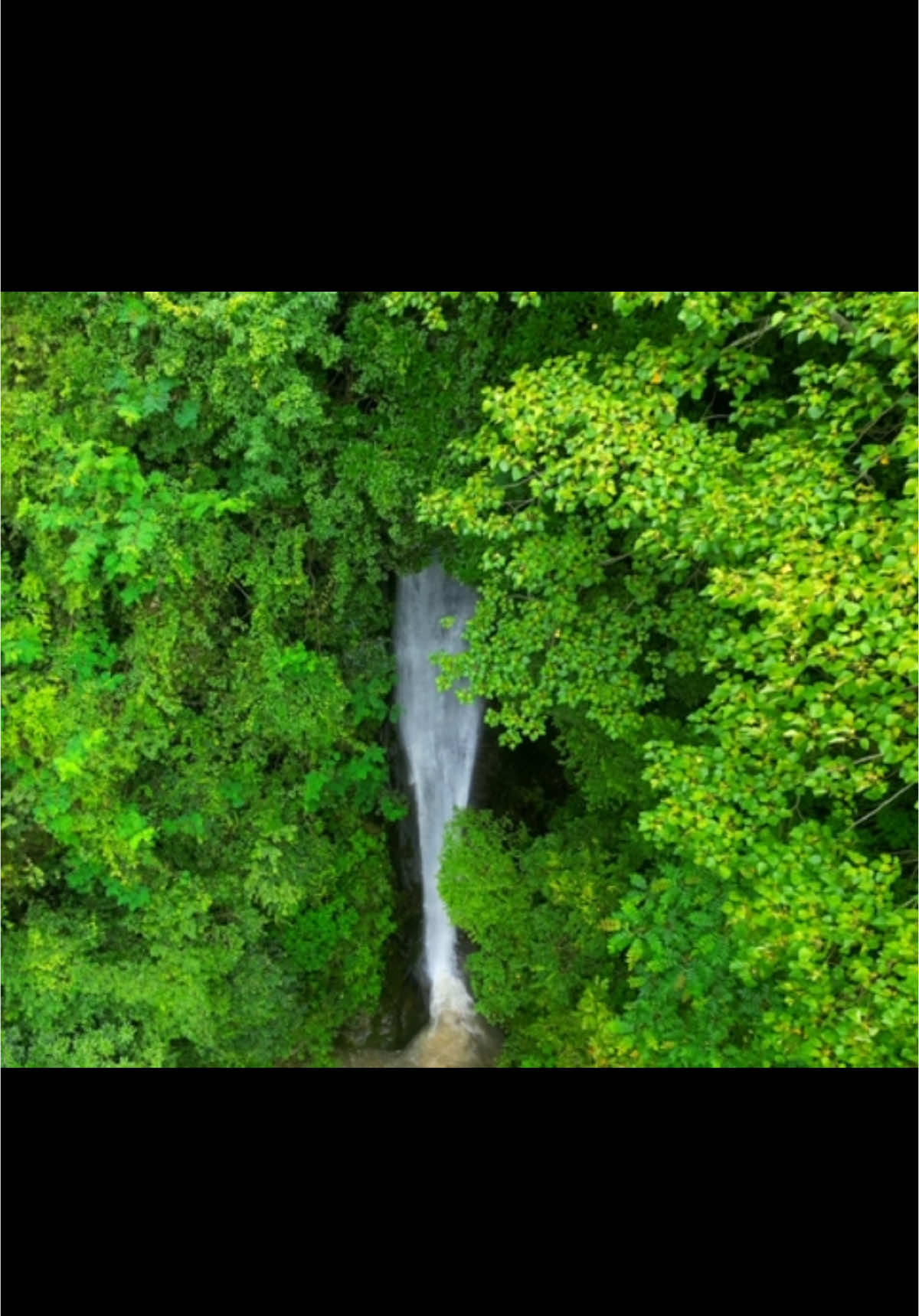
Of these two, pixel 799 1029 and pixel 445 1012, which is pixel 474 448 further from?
pixel 445 1012

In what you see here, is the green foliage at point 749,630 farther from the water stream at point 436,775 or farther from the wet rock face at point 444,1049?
the wet rock face at point 444,1049

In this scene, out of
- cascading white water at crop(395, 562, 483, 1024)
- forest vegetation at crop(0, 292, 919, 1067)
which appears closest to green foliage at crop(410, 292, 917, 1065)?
forest vegetation at crop(0, 292, 919, 1067)

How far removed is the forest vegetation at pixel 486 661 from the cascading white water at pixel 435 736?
1.49ft

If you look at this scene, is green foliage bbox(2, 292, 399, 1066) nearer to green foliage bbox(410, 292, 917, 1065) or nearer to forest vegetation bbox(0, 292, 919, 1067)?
forest vegetation bbox(0, 292, 919, 1067)

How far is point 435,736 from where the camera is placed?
10.5 metres

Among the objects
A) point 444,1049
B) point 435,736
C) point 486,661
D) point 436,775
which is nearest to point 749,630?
point 486,661

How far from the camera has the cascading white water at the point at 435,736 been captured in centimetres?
986

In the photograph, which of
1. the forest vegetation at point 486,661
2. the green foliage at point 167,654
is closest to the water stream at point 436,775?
the forest vegetation at point 486,661

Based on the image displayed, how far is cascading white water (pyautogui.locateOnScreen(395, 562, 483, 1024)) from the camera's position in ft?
32.3

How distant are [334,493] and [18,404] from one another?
269 centimetres

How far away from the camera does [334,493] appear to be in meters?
7.36

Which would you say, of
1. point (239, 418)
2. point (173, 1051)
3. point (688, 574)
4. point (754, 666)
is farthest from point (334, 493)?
point (173, 1051)

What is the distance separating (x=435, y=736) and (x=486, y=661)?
446 centimetres

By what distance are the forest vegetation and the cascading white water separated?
455 millimetres
